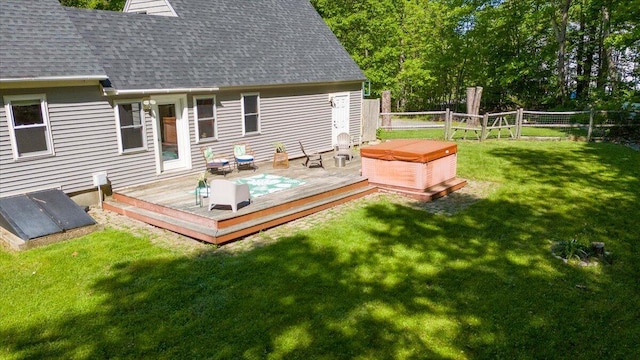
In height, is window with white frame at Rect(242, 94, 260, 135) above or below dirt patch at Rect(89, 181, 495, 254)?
above

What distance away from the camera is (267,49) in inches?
612

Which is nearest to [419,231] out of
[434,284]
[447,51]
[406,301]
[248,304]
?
[434,284]

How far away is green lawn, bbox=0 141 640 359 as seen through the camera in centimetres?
538

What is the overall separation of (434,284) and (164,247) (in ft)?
15.8

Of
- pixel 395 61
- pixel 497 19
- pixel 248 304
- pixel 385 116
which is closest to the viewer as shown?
pixel 248 304

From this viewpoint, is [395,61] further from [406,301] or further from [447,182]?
[406,301]

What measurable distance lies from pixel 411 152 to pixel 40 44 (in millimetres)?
8685

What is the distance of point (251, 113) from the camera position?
560 inches

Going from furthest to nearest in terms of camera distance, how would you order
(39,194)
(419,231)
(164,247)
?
(39,194), (419,231), (164,247)

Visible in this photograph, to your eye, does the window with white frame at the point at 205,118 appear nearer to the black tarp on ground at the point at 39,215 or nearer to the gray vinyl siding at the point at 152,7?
the gray vinyl siding at the point at 152,7

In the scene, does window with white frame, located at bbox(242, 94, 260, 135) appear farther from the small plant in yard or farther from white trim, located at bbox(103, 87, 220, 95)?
the small plant in yard

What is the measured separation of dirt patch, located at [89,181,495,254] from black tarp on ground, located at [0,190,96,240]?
683 mm

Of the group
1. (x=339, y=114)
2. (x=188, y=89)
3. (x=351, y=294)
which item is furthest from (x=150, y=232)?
(x=339, y=114)

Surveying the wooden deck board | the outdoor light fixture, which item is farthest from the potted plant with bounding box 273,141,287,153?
the outdoor light fixture
